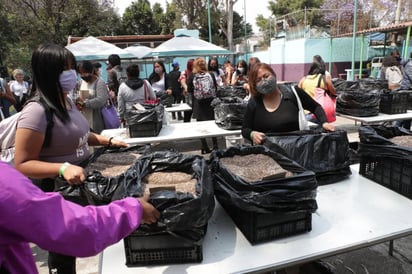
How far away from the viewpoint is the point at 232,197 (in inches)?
60.7

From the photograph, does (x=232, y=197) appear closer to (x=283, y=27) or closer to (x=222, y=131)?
(x=222, y=131)

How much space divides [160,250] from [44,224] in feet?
2.32

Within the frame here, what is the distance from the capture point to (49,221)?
840mm

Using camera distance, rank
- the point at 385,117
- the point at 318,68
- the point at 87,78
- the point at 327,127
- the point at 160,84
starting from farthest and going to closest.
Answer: the point at 160,84 → the point at 318,68 → the point at 385,117 → the point at 87,78 → the point at 327,127

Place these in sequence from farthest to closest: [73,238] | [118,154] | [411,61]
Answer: [411,61] → [118,154] → [73,238]

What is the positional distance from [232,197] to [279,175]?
0.25 meters

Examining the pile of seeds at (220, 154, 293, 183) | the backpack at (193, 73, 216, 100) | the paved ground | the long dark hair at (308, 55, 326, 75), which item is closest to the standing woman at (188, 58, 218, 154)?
the backpack at (193, 73, 216, 100)

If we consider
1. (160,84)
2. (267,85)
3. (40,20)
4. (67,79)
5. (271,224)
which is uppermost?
(40,20)

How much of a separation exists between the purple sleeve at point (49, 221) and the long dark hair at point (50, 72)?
3.23 ft

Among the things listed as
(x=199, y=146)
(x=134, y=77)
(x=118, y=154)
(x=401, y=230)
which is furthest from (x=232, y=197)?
(x=199, y=146)

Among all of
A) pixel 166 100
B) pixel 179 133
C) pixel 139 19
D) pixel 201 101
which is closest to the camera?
pixel 179 133

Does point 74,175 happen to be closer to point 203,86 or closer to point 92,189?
point 92,189

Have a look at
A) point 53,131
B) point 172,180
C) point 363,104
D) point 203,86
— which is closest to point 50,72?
point 53,131

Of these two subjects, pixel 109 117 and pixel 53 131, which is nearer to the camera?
pixel 53 131
